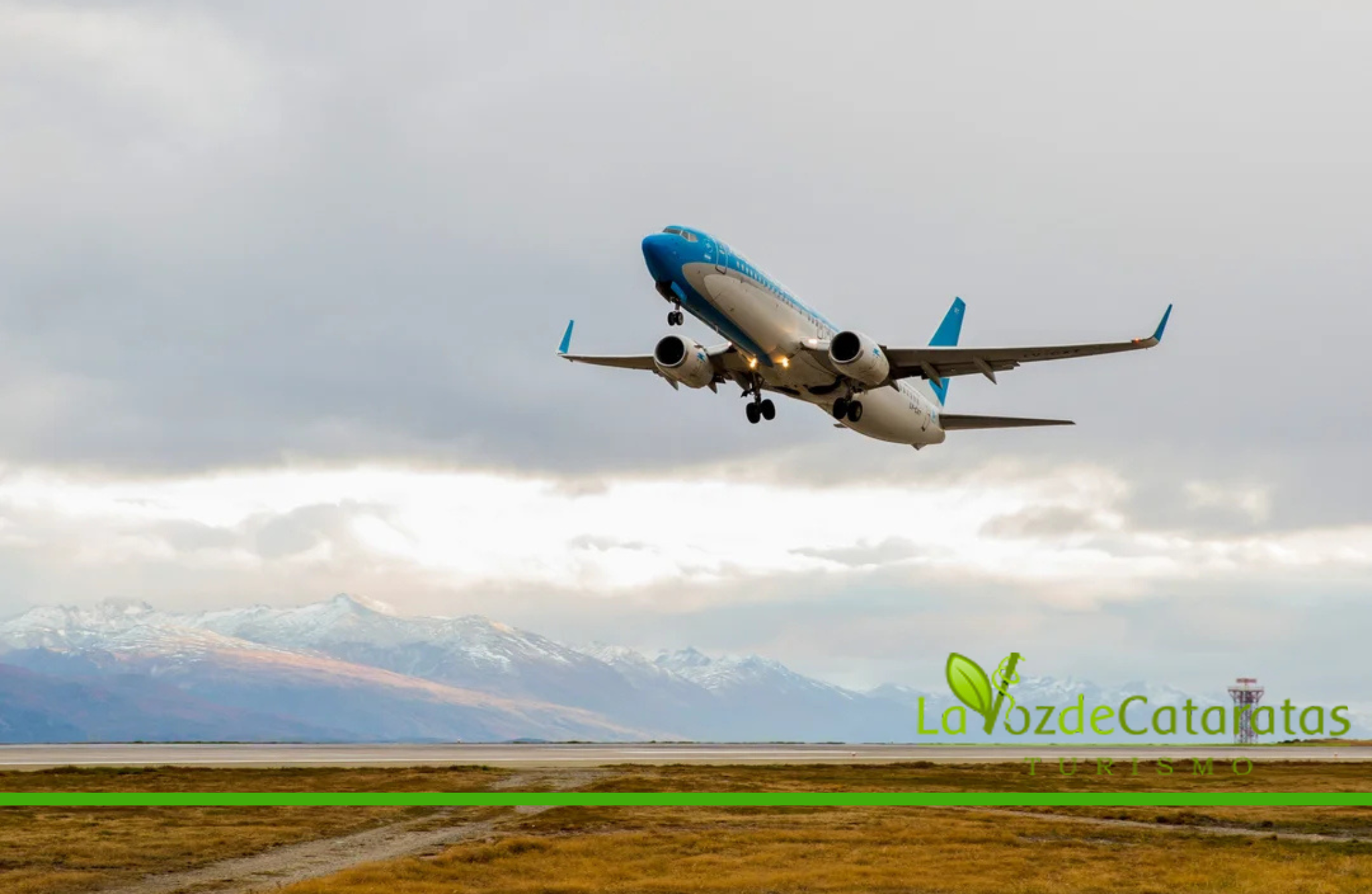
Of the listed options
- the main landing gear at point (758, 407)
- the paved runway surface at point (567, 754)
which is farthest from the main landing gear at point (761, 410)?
the paved runway surface at point (567, 754)

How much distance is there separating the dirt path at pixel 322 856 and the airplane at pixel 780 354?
23.5 metres

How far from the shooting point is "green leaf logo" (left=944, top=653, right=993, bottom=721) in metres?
64.7

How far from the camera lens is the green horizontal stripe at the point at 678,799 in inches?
2132

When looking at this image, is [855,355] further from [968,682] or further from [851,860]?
[851,860]

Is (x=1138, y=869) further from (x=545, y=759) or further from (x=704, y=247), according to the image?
(x=545, y=759)

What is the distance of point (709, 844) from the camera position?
44.9 meters

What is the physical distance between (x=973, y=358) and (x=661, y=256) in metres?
18.2

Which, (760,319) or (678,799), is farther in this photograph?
(760,319)

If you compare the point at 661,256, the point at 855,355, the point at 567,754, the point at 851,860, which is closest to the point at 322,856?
the point at 851,860

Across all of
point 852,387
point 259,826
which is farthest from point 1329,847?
point 259,826

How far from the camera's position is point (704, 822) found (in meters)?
49.9

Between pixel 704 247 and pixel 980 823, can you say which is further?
pixel 704 247

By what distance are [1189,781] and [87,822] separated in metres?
51.0

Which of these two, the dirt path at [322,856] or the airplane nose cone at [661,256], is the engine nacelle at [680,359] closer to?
the airplane nose cone at [661,256]
